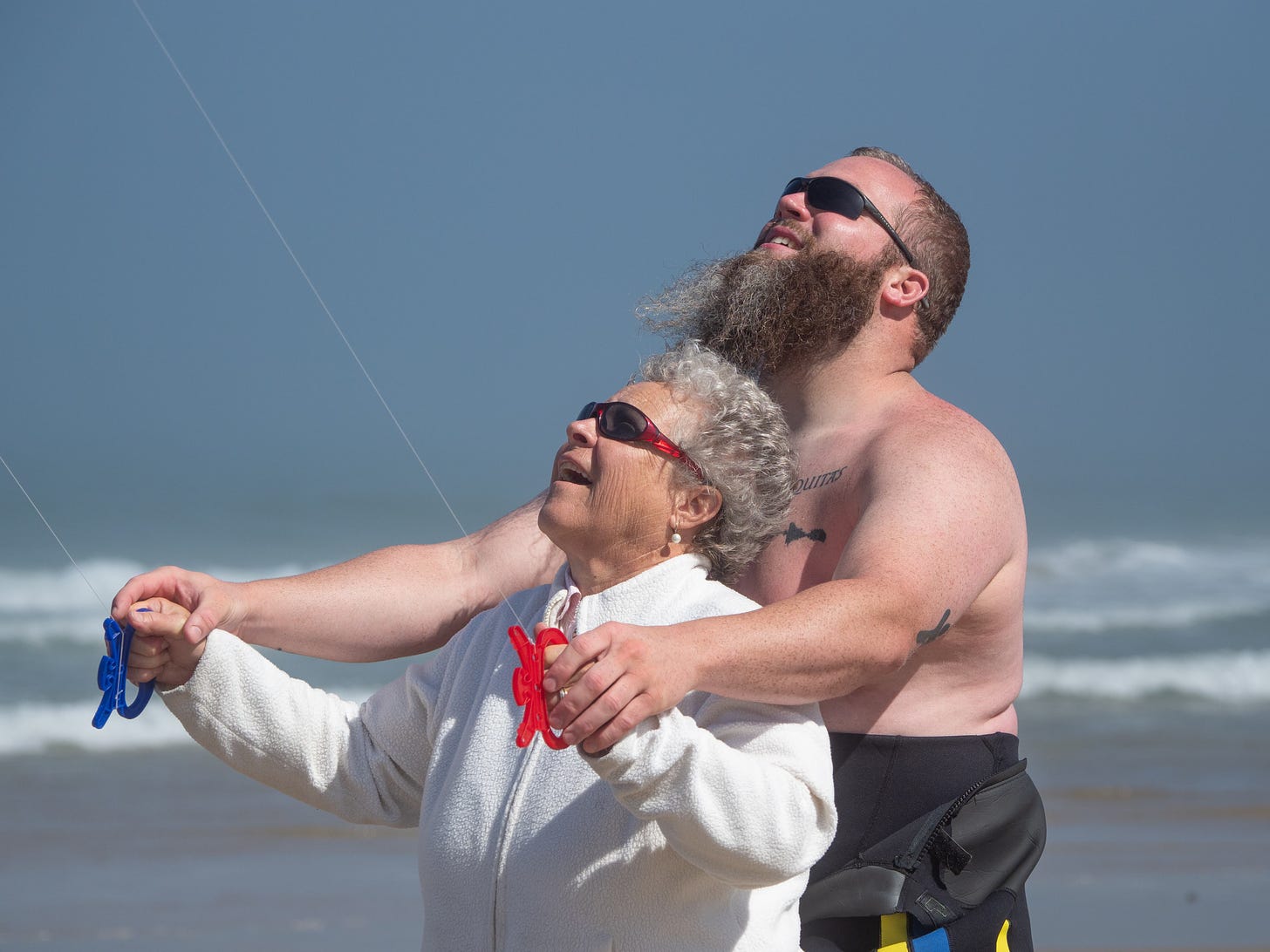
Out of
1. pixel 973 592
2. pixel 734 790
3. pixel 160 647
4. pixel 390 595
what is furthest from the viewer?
pixel 390 595

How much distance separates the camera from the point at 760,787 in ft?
7.06

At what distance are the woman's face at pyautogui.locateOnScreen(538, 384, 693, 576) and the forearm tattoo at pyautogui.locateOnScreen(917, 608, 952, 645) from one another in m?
0.47

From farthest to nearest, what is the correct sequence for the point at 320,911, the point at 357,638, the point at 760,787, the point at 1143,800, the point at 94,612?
the point at 94,612 → the point at 1143,800 → the point at 320,911 → the point at 357,638 → the point at 760,787

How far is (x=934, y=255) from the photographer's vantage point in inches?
131

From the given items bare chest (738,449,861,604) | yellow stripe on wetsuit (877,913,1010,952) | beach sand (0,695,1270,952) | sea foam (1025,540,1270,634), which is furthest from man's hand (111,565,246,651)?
sea foam (1025,540,1270,634)

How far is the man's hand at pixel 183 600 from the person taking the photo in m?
2.46

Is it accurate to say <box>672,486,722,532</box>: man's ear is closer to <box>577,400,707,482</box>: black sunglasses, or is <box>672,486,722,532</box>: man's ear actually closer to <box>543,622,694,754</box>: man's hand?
<box>577,400,707,482</box>: black sunglasses

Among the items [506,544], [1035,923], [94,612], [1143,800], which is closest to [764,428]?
[506,544]

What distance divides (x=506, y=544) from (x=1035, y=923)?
4146 mm

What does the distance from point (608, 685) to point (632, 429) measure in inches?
28.8

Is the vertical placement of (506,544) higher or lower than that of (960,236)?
lower

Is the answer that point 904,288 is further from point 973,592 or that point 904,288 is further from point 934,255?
point 973,592

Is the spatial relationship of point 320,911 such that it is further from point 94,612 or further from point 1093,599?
point 1093,599

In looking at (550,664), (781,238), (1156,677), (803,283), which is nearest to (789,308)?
(803,283)
